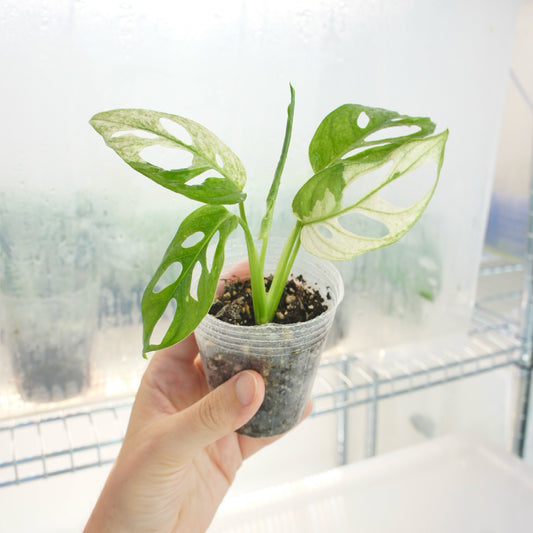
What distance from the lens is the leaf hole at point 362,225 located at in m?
0.77

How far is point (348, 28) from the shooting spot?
0.68 metres

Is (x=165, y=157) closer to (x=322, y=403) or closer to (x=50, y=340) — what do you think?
(x=50, y=340)

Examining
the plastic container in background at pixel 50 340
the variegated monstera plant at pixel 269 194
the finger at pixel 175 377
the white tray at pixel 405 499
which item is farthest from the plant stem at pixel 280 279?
the white tray at pixel 405 499

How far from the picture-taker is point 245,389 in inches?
16.5

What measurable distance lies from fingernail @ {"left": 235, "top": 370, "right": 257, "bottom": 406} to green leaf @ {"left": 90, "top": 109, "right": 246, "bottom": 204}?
16 centimetres

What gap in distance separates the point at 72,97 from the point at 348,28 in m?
0.37

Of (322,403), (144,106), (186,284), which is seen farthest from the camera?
(322,403)

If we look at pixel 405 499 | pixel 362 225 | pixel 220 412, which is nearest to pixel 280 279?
pixel 220 412

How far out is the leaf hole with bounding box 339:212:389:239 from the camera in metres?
0.77

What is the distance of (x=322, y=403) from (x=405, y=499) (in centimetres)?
24

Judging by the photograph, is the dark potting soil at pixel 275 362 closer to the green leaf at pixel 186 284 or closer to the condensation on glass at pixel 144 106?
the green leaf at pixel 186 284

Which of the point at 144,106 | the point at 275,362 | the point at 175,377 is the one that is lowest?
the point at 175,377

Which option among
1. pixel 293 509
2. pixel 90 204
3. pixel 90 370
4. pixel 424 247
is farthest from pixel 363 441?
pixel 90 204

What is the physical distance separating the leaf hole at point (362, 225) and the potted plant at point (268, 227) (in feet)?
0.93
